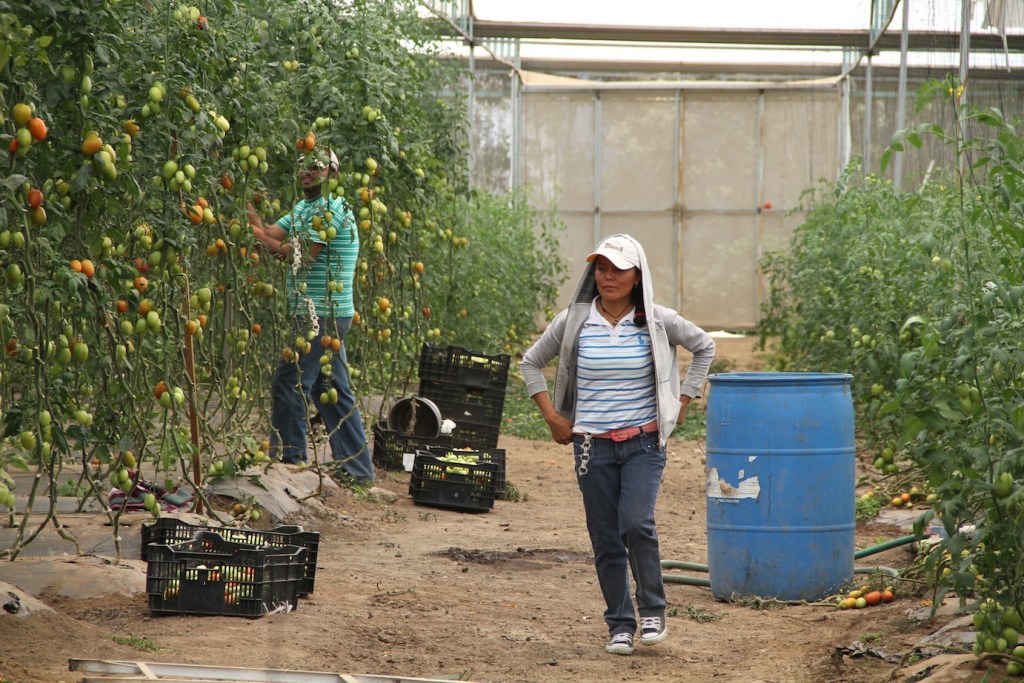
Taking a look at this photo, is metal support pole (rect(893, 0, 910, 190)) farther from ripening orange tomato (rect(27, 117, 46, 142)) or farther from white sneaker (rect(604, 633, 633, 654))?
ripening orange tomato (rect(27, 117, 46, 142))

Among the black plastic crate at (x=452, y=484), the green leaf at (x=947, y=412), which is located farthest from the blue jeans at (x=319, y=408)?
the green leaf at (x=947, y=412)

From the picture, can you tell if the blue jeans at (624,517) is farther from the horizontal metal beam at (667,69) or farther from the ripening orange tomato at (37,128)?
the horizontal metal beam at (667,69)

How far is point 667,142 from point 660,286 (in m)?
1.95

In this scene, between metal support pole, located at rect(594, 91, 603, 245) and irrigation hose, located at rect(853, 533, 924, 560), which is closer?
irrigation hose, located at rect(853, 533, 924, 560)

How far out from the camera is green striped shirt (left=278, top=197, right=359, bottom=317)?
5.60m

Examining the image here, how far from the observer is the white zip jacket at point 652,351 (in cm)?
390

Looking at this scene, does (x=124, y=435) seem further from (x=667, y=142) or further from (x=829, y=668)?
(x=667, y=142)

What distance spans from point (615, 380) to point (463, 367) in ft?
11.6

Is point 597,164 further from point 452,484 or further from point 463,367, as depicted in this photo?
point 452,484

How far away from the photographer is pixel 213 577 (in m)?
3.95

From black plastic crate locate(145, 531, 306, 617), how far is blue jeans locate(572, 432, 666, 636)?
3.39ft

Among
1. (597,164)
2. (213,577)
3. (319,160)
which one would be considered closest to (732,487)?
(213,577)

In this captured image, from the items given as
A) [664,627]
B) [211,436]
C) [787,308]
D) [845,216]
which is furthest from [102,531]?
[787,308]

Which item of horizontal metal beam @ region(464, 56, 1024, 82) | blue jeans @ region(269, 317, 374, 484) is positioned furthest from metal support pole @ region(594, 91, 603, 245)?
blue jeans @ region(269, 317, 374, 484)
